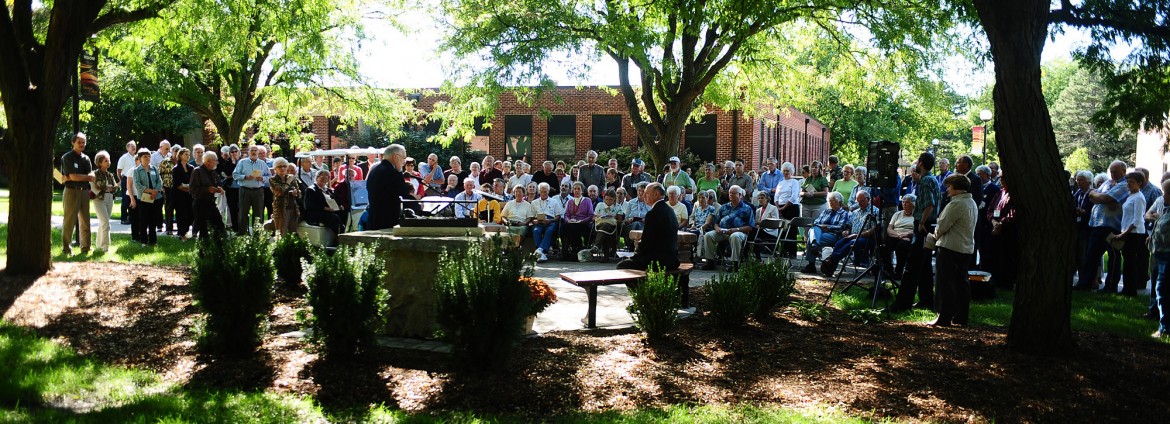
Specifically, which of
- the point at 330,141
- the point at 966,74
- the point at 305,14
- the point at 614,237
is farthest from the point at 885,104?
the point at 305,14

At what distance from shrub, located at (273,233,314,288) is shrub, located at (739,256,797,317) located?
5.01 metres

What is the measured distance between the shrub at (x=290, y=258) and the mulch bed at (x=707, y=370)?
168 centimetres

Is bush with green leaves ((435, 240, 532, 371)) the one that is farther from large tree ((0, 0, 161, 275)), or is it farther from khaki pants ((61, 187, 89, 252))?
khaki pants ((61, 187, 89, 252))

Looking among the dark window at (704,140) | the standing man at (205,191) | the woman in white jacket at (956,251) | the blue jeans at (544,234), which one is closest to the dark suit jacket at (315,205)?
the standing man at (205,191)

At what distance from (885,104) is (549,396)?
56650 millimetres

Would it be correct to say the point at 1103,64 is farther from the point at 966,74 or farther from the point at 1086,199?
the point at 966,74

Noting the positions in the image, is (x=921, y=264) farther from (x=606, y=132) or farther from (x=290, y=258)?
(x=606, y=132)

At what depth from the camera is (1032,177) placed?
23.3 ft

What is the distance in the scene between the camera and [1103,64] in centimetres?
885

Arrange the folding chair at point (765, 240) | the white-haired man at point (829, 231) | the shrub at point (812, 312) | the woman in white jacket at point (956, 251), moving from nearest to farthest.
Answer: the woman in white jacket at point (956, 251)
the shrub at point (812, 312)
the folding chair at point (765, 240)
the white-haired man at point (829, 231)

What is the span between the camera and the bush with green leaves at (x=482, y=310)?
6.16 m

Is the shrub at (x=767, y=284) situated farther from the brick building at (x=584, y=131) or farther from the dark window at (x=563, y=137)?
the dark window at (x=563, y=137)

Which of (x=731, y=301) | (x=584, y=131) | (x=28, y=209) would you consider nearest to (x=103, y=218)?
(x=28, y=209)

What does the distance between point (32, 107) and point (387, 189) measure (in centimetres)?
444
